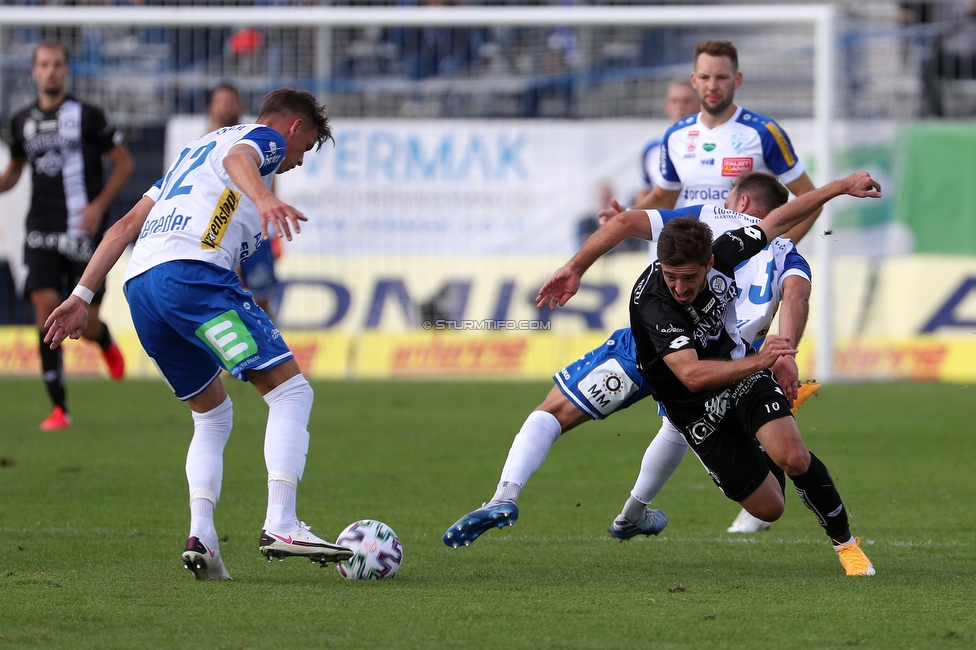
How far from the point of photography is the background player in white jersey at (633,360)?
18.3 ft

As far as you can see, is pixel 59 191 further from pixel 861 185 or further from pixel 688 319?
pixel 861 185

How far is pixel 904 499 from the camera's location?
7.32m

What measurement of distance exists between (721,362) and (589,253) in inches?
29.4

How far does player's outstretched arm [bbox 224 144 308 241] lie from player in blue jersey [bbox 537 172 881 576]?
1193mm

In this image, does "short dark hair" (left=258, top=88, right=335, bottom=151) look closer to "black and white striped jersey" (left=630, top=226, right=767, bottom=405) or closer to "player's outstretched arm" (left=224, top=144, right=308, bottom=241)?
"player's outstretched arm" (left=224, top=144, right=308, bottom=241)

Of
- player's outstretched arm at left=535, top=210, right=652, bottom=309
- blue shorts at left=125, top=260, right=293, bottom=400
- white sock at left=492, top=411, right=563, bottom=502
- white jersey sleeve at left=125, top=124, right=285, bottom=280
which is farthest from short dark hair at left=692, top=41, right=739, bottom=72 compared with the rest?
blue shorts at left=125, top=260, right=293, bottom=400

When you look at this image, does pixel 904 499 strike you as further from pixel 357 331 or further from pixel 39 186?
pixel 357 331

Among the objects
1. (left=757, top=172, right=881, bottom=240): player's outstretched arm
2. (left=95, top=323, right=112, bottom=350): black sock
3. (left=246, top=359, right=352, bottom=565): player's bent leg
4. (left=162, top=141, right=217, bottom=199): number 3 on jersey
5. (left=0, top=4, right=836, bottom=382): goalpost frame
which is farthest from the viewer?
(left=0, top=4, right=836, bottom=382): goalpost frame

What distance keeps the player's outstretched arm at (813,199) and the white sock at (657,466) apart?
107 cm

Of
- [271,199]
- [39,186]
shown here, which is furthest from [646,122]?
[271,199]

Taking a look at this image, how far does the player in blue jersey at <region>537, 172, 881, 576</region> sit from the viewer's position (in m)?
4.99

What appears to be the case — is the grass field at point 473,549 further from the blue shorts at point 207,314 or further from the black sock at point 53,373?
the blue shorts at point 207,314

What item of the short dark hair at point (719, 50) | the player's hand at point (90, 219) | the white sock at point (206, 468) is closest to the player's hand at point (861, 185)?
the short dark hair at point (719, 50)

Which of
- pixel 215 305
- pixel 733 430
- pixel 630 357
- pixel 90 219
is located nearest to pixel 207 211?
pixel 215 305
